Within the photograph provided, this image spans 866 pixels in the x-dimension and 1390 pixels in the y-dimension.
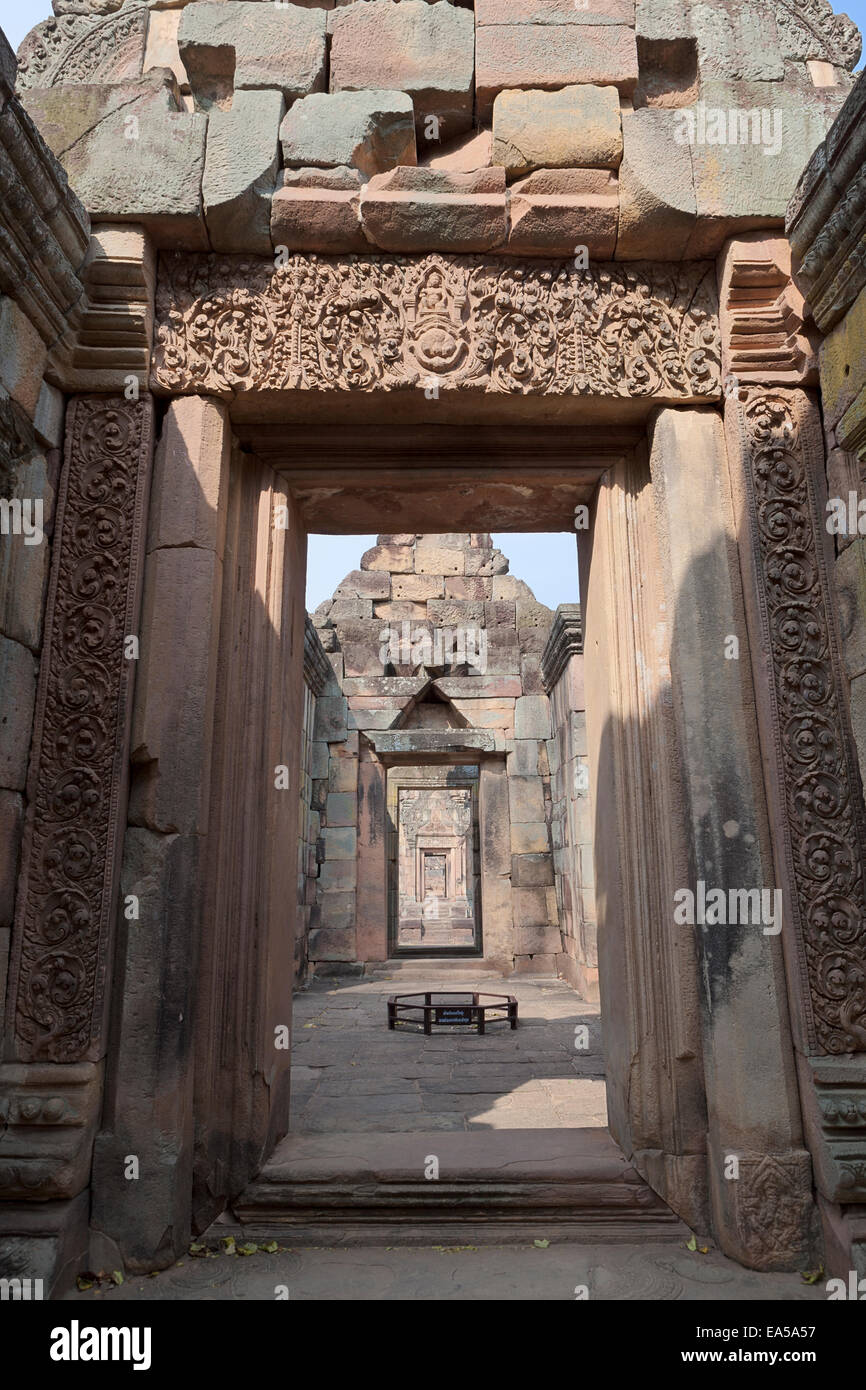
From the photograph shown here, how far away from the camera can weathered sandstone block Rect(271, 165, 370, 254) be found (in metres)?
3.36

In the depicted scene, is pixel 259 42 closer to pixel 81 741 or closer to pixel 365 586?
pixel 81 741

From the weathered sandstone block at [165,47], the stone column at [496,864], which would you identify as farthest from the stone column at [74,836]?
the stone column at [496,864]

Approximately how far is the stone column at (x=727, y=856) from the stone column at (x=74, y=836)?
2106mm

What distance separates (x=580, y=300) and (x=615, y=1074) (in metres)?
3.28

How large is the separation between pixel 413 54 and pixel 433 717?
877 cm

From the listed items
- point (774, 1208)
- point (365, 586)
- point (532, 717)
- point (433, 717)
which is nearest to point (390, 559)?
point (365, 586)

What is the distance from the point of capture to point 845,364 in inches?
118

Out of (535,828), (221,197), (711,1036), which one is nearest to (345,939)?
(535,828)

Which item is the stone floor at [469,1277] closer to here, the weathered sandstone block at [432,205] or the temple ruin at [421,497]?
the temple ruin at [421,497]

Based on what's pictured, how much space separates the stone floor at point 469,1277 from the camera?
2605mm

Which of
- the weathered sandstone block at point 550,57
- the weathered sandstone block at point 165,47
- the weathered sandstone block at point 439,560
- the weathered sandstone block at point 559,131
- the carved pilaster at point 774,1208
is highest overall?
the weathered sandstone block at point 439,560

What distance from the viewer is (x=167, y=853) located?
10.1 feet

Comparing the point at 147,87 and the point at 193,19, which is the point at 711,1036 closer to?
the point at 147,87

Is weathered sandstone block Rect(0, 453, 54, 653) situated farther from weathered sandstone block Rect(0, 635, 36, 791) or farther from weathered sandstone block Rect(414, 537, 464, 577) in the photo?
weathered sandstone block Rect(414, 537, 464, 577)
